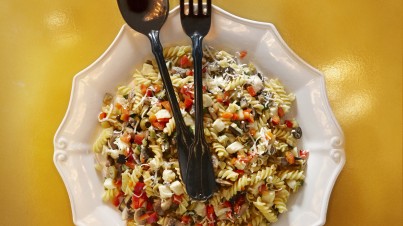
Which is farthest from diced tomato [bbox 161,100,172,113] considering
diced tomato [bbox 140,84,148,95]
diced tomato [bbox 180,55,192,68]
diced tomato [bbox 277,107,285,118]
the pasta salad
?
diced tomato [bbox 277,107,285,118]

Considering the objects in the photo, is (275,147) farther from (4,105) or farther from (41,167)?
(4,105)

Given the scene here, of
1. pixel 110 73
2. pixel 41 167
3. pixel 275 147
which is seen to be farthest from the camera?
pixel 41 167

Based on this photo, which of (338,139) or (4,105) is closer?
(338,139)

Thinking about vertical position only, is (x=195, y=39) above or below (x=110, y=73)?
above

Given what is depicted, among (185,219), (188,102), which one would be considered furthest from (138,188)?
(188,102)

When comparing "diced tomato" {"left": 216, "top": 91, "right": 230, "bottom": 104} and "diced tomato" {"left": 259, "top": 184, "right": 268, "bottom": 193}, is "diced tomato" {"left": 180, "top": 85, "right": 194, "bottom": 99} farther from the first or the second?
"diced tomato" {"left": 259, "top": 184, "right": 268, "bottom": 193}

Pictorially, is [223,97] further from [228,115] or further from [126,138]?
[126,138]

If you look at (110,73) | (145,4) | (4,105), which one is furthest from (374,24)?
(4,105)
